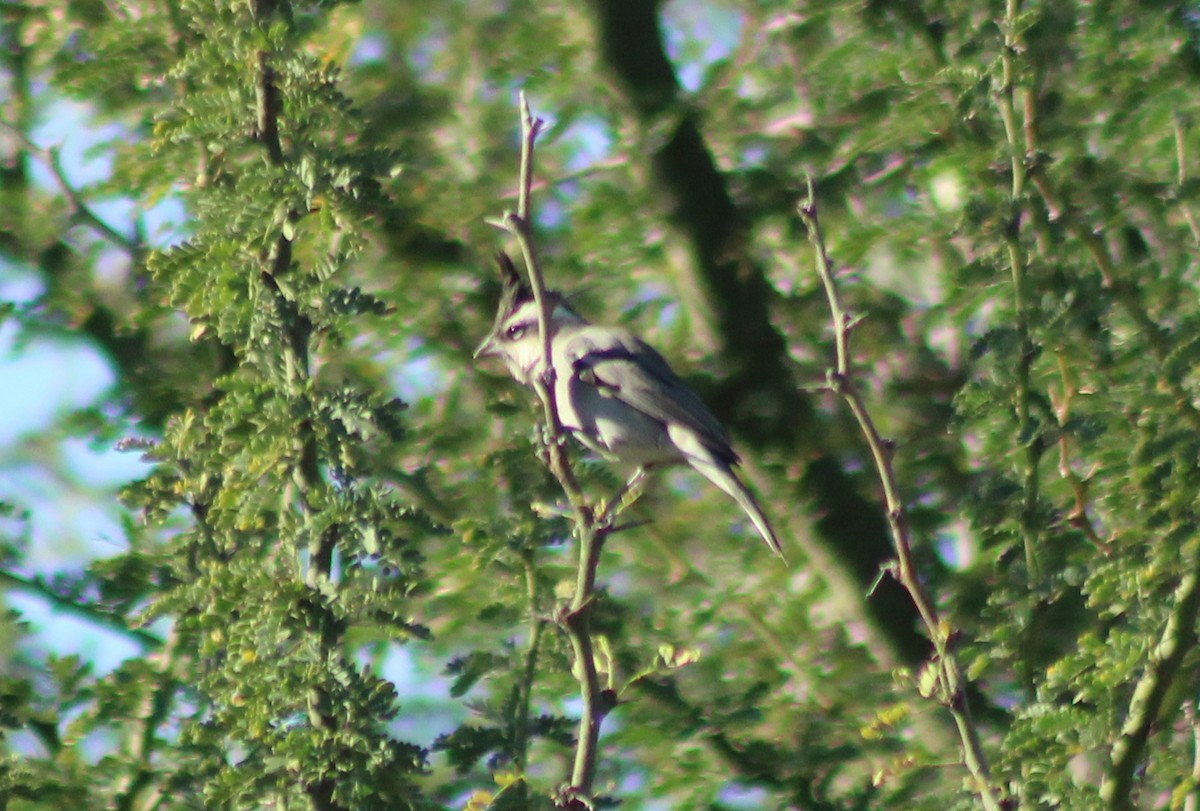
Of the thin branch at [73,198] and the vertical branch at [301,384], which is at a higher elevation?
the thin branch at [73,198]

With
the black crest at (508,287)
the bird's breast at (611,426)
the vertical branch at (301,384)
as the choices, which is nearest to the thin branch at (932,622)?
the vertical branch at (301,384)

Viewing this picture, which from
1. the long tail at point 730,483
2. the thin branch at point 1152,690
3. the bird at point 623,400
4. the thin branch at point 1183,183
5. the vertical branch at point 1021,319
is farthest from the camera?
the bird at point 623,400

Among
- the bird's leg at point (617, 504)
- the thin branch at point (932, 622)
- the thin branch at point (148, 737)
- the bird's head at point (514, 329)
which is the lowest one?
the thin branch at point (932, 622)

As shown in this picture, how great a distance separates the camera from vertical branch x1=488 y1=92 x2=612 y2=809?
261 cm

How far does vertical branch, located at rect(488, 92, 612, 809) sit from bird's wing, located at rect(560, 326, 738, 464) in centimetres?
194

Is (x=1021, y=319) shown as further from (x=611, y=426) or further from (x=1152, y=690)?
(x=611, y=426)

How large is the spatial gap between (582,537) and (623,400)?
7.18 feet

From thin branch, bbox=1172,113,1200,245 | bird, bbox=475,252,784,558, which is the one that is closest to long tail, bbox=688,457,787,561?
bird, bbox=475,252,784,558

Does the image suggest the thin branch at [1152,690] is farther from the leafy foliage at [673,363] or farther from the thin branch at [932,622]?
the thin branch at [932,622]

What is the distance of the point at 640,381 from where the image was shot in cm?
512

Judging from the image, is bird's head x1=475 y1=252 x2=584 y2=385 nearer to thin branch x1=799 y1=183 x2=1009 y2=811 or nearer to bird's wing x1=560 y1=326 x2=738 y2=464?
bird's wing x1=560 y1=326 x2=738 y2=464

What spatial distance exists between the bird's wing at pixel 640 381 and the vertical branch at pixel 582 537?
1939 mm

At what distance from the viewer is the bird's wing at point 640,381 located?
504 centimetres

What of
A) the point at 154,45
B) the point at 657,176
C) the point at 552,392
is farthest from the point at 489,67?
the point at 552,392
